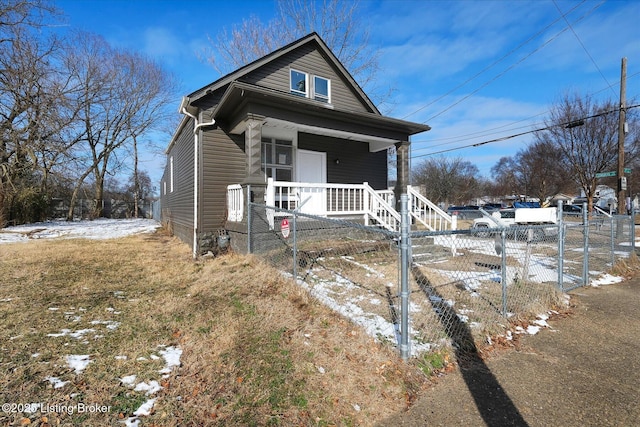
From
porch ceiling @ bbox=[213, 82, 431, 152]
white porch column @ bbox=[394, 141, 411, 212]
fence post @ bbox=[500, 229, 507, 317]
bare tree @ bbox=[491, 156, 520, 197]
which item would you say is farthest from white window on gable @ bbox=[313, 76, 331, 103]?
bare tree @ bbox=[491, 156, 520, 197]

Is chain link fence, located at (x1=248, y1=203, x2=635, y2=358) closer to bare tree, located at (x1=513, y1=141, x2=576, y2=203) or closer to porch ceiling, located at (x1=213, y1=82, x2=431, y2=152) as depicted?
porch ceiling, located at (x1=213, y1=82, x2=431, y2=152)

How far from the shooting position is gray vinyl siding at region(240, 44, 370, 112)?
9758mm

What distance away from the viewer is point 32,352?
9.55ft

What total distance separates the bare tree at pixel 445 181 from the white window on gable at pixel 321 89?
3242 cm

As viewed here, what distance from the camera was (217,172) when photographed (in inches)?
328

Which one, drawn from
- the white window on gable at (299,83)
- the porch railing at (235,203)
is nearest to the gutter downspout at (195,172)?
the porch railing at (235,203)

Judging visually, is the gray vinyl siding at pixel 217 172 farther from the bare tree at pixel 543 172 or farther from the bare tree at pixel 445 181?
the bare tree at pixel 445 181

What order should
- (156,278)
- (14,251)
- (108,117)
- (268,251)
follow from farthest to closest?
(108,117) < (14,251) < (268,251) < (156,278)

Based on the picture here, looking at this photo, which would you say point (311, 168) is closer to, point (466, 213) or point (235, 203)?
point (235, 203)

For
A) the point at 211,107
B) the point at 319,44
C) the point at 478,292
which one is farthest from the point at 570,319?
the point at 319,44

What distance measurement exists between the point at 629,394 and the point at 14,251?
11431 mm

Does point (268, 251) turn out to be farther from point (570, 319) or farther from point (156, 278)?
point (570, 319)

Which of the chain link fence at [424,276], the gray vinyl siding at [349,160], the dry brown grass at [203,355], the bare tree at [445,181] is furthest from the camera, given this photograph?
the bare tree at [445,181]

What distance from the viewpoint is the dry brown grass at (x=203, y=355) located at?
2.27 m
